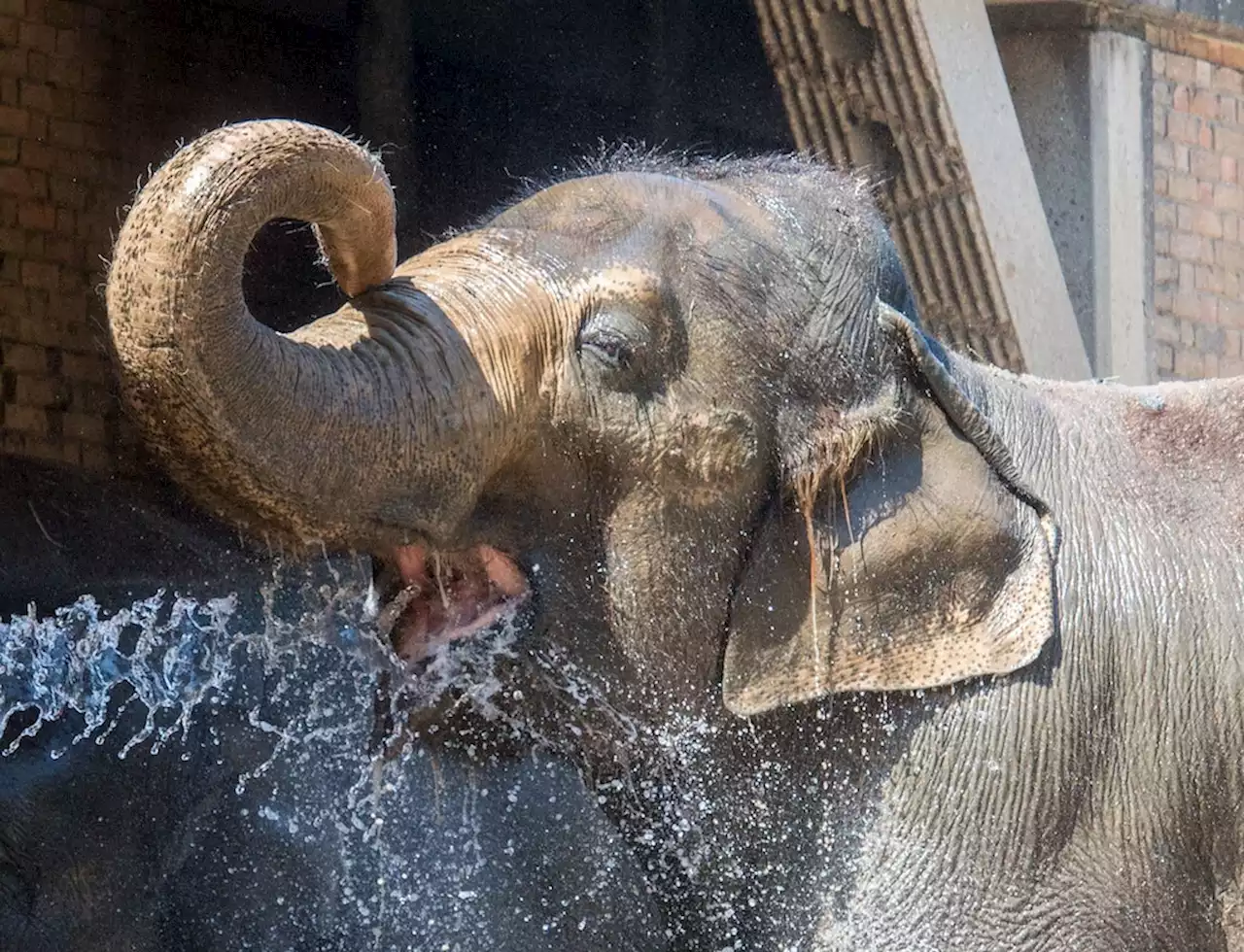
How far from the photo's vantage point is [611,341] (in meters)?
2.52

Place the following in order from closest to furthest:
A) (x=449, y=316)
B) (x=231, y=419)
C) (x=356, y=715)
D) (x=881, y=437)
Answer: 1. (x=231, y=419)
2. (x=449, y=316)
3. (x=881, y=437)
4. (x=356, y=715)

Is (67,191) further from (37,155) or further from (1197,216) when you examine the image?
(1197,216)

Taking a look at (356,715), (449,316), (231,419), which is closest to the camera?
(231,419)

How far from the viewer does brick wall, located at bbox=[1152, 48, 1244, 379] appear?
661cm

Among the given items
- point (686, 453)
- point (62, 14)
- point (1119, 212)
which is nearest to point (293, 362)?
point (686, 453)

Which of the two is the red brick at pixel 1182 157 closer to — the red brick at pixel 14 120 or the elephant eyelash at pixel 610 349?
the red brick at pixel 14 120

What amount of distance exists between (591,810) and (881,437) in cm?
165

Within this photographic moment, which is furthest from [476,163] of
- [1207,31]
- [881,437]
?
[881,437]

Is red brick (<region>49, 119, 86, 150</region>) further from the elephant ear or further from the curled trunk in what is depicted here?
the elephant ear

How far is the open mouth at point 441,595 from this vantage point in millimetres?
2549

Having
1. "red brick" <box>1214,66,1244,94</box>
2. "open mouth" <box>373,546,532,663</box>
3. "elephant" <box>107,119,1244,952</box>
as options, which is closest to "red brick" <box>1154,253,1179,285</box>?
"red brick" <box>1214,66,1244,94</box>

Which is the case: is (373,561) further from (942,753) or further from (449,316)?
(942,753)

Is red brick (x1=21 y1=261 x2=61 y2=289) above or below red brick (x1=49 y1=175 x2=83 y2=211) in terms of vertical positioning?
below

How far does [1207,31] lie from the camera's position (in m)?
6.78
